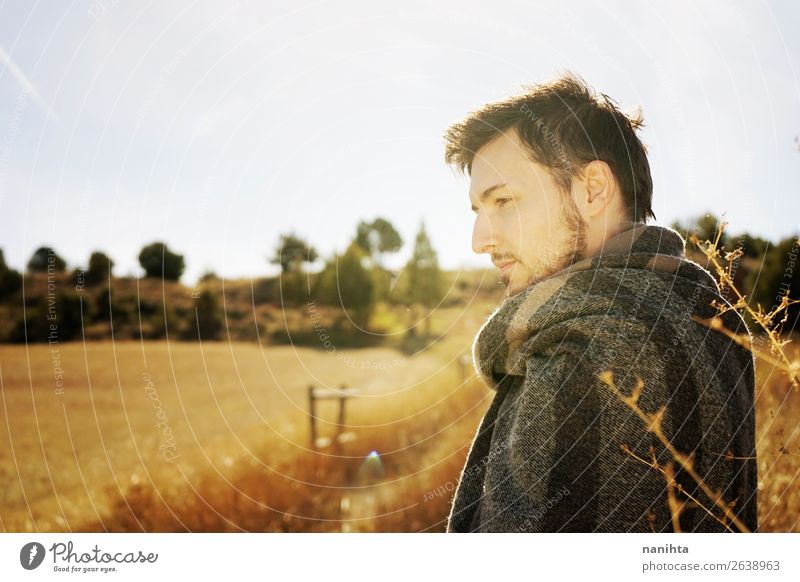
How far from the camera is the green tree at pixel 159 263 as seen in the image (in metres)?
6.50

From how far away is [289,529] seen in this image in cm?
463

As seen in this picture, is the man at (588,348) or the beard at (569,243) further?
the beard at (569,243)

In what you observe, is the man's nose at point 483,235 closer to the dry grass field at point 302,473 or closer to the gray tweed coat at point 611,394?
the gray tweed coat at point 611,394

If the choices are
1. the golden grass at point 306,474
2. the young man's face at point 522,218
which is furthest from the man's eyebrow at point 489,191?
the golden grass at point 306,474

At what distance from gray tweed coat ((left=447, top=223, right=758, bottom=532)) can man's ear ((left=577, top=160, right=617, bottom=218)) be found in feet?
0.46

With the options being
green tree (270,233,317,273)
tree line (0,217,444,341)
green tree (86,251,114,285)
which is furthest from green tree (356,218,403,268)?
tree line (0,217,444,341)

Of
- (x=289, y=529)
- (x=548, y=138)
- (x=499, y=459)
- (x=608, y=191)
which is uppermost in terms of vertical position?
(x=548, y=138)

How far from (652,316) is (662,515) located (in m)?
0.61
